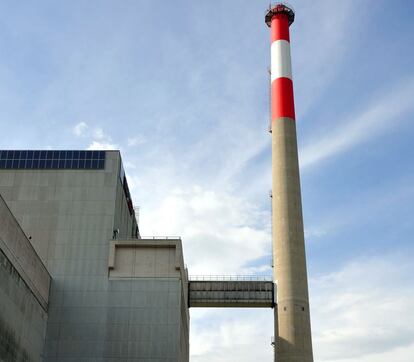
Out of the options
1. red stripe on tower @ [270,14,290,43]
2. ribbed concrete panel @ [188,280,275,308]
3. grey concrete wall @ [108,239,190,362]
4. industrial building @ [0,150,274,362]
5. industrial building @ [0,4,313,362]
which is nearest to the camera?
industrial building @ [0,4,313,362]

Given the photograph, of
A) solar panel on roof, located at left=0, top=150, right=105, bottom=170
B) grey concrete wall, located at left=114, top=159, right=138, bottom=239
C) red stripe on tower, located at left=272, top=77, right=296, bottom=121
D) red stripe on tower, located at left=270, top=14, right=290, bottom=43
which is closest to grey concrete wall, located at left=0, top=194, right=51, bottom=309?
grey concrete wall, located at left=114, top=159, right=138, bottom=239

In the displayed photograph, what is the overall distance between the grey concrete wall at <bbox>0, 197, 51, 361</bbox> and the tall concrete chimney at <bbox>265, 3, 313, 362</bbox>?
24.8 metres

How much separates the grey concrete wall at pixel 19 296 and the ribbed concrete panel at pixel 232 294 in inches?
823

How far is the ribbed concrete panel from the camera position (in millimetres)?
59469

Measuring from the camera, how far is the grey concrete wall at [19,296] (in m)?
33.2

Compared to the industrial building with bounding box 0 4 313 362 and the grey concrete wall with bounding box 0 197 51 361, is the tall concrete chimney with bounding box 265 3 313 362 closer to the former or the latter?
the industrial building with bounding box 0 4 313 362

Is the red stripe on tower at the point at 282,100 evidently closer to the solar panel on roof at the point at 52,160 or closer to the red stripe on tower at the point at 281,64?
the red stripe on tower at the point at 281,64

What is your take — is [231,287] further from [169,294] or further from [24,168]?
[24,168]

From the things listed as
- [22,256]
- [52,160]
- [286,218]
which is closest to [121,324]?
[22,256]

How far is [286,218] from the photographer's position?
61062 mm

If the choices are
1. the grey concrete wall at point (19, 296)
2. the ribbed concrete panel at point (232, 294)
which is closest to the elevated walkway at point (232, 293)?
the ribbed concrete panel at point (232, 294)

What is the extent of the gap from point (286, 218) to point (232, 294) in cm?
959

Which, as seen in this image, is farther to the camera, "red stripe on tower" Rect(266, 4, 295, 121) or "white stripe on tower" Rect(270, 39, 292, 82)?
"white stripe on tower" Rect(270, 39, 292, 82)

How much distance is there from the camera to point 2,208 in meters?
33.4
